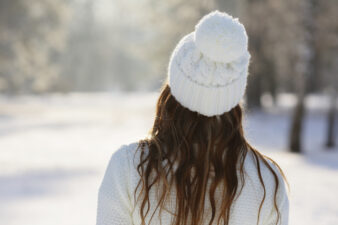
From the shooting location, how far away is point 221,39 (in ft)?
5.00

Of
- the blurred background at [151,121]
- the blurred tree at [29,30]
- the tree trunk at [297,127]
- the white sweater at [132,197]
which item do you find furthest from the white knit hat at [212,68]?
the blurred tree at [29,30]

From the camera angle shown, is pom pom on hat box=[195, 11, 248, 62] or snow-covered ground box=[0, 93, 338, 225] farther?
snow-covered ground box=[0, 93, 338, 225]

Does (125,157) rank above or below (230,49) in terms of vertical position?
below

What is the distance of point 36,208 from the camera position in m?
6.01

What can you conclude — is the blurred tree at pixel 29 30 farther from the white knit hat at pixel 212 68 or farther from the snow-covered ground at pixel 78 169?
the white knit hat at pixel 212 68

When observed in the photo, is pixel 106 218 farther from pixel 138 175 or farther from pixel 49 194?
pixel 49 194

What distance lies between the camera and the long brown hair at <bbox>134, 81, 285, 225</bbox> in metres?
1.57

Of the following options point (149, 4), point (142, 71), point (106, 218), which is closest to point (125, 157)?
point (106, 218)

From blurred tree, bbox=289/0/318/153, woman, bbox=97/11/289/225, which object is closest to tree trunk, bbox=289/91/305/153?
blurred tree, bbox=289/0/318/153

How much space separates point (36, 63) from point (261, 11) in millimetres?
15105

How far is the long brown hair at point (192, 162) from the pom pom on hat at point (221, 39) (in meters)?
0.26

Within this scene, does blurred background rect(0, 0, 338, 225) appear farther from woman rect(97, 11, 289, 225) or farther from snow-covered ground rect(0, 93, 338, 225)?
A: woman rect(97, 11, 289, 225)

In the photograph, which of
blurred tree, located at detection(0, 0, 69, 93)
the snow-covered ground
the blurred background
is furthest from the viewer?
blurred tree, located at detection(0, 0, 69, 93)

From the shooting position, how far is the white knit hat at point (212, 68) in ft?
5.08
